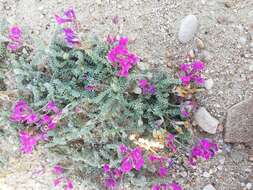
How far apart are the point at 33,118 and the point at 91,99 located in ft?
1.33

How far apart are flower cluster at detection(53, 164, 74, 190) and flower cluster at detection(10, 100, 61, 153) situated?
0.26 m

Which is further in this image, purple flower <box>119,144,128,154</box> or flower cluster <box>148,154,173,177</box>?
flower cluster <box>148,154,173,177</box>

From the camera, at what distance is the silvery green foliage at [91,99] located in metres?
2.93

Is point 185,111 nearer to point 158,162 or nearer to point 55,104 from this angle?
point 158,162

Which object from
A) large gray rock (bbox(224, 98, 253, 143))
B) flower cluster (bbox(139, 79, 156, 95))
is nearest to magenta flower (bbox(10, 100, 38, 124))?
flower cluster (bbox(139, 79, 156, 95))

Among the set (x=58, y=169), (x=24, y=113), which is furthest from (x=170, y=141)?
(x=24, y=113)

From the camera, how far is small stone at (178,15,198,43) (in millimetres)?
3127

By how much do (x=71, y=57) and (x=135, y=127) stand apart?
2.11 ft

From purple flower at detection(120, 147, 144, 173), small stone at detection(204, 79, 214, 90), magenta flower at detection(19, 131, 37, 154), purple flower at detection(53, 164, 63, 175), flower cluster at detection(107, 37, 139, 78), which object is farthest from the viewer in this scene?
purple flower at detection(53, 164, 63, 175)

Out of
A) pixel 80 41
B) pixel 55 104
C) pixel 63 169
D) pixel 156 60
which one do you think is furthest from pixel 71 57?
pixel 63 169

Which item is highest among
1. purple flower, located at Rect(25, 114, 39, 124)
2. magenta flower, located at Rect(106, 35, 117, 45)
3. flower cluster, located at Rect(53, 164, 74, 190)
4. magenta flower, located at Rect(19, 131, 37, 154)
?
magenta flower, located at Rect(106, 35, 117, 45)

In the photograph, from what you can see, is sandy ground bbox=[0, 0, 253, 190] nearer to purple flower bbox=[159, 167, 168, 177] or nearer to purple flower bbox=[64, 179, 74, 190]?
purple flower bbox=[159, 167, 168, 177]

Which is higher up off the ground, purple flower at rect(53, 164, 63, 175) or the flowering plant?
the flowering plant

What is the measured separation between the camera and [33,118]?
2975 mm
